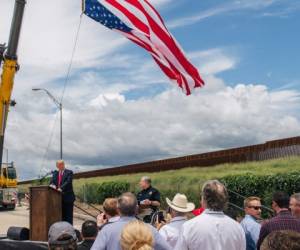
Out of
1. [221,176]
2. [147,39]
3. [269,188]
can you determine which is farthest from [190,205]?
[221,176]

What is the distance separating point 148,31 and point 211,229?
19.8ft

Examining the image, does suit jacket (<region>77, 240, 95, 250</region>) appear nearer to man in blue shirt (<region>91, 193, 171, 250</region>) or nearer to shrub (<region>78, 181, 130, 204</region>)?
man in blue shirt (<region>91, 193, 171, 250</region>)

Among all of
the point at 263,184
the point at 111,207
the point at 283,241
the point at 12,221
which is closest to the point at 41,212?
the point at 111,207

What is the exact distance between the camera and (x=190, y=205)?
5.86m

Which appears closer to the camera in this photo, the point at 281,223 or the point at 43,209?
the point at 281,223

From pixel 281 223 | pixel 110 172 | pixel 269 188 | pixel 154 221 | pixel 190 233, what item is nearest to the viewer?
pixel 190 233

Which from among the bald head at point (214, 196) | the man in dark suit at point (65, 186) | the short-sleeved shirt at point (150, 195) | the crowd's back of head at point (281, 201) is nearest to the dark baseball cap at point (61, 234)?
the bald head at point (214, 196)

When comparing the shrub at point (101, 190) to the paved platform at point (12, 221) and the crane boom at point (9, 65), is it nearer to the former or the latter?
the paved platform at point (12, 221)

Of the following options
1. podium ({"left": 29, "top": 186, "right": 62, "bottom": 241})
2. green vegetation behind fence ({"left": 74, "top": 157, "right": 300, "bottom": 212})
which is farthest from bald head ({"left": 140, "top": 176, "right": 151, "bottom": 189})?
green vegetation behind fence ({"left": 74, "top": 157, "right": 300, "bottom": 212})

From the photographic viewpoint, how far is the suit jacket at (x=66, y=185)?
10305 mm

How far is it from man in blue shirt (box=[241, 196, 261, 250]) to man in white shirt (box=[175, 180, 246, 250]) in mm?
1541

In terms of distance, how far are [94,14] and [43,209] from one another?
3.76m

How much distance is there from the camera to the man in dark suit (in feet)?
33.5

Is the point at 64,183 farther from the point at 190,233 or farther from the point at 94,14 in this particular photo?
the point at 190,233
